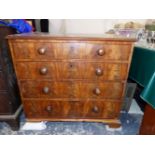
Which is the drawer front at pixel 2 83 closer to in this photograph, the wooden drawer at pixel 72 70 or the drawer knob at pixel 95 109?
the wooden drawer at pixel 72 70

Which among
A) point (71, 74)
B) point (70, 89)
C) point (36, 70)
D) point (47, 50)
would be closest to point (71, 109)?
point (70, 89)

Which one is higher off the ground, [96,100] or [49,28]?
[49,28]

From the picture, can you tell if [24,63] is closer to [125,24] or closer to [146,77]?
[146,77]

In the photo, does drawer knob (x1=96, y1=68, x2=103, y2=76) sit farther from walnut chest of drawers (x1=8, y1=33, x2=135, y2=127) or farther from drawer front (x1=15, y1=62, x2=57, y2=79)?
drawer front (x1=15, y1=62, x2=57, y2=79)

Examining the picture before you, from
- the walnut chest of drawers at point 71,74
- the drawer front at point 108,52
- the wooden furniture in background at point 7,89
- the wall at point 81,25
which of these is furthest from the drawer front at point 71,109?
the wall at point 81,25

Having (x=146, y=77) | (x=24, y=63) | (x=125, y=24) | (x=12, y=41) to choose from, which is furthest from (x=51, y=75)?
(x=125, y=24)

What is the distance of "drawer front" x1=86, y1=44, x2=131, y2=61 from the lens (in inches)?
38.3

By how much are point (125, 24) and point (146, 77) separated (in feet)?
2.84

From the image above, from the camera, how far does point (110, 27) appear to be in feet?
6.07

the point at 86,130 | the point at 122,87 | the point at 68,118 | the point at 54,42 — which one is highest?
the point at 54,42

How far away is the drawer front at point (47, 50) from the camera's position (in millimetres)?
977

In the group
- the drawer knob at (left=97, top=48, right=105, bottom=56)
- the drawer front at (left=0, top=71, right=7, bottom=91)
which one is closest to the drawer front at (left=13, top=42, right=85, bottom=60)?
the drawer knob at (left=97, top=48, right=105, bottom=56)

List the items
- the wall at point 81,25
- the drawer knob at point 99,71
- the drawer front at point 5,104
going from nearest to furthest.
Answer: the drawer knob at point 99,71 < the drawer front at point 5,104 < the wall at point 81,25

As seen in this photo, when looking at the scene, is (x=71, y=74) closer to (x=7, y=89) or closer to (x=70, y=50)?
(x=70, y=50)
